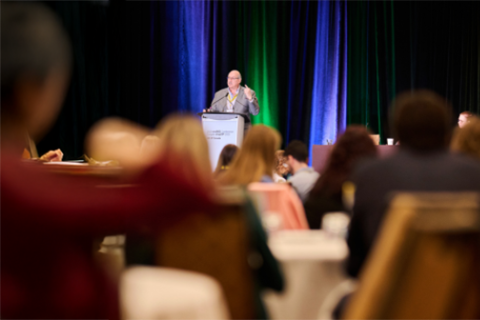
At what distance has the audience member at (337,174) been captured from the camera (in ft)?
6.96

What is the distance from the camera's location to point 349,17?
8.16 m

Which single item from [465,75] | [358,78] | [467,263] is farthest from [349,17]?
[467,263]

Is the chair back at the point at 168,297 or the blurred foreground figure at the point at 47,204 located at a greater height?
the blurred foreground figure at the point at 47,204

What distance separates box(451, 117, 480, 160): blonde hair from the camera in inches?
88.4

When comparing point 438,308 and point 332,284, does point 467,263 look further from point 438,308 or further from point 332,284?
point 332,284

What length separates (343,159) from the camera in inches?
85.3

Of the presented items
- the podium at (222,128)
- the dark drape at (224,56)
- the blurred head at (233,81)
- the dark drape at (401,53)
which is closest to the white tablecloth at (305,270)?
the podium at (222,128)

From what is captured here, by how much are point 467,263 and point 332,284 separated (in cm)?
77

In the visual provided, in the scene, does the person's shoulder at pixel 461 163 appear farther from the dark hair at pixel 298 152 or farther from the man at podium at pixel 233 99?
the man at podium at pixel 233 99

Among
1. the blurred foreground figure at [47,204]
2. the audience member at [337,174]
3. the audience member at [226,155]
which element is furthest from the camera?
the audience member at [226,155]

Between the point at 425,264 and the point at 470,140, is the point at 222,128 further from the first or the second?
the point at 425,264

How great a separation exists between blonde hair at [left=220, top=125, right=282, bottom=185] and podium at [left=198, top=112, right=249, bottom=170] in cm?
300

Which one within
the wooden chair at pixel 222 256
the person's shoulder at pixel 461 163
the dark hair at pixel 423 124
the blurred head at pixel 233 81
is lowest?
the wooden chair at pixel 222 256

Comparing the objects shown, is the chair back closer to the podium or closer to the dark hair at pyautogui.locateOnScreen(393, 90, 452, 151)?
the dark hair at pyautogui.locateOnScreen(393, 90, 452, 151)
